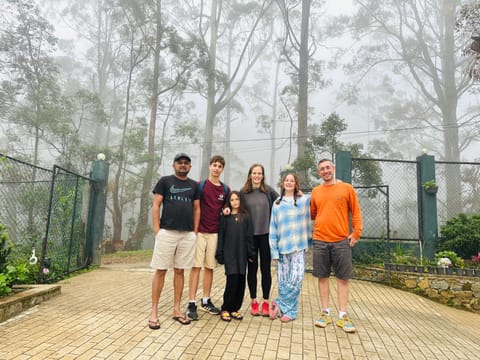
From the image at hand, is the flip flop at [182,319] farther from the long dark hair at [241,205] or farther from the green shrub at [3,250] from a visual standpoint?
the green shrub at [3,250]

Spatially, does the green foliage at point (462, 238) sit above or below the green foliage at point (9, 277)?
above

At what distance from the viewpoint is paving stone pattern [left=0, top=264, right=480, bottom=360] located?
226 cm

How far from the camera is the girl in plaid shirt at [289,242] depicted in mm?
2965

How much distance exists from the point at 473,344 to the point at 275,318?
188 cm

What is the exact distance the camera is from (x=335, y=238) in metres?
2.92

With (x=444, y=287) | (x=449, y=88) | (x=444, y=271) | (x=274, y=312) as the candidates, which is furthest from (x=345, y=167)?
(x=449, y=88)

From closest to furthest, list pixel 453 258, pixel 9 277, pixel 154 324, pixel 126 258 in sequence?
pixel 154 324 → pixel 9 277 → pixel 453 258 → pixel 126 258

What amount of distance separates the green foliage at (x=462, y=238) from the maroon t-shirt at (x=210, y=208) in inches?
208

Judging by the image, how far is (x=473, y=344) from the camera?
287 cm

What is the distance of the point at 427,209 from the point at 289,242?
472 centimetres

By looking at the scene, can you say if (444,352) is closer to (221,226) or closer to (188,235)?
(221,226)

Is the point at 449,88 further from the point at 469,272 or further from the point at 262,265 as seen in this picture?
the point at 262,265

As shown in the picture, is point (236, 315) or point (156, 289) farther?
point (236, 315)

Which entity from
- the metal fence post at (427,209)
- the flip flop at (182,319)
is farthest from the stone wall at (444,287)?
the flip flop at (182,319)
